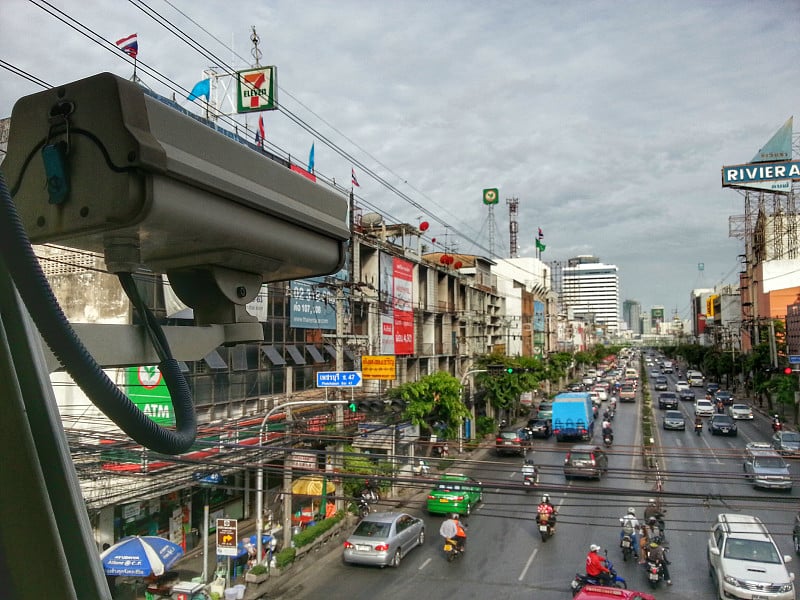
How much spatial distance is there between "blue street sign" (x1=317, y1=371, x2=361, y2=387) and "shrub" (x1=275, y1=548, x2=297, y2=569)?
4346 mm

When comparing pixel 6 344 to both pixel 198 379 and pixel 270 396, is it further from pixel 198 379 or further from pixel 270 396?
pixel 270 396

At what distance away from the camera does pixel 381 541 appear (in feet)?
54.3

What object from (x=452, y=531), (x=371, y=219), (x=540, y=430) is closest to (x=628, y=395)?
(x=540, y=430)

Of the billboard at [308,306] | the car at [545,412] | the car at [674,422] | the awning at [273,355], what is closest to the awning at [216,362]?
the awning at [273,355]

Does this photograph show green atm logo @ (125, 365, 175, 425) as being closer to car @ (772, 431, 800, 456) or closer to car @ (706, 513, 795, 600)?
car @ (706, 513, 795, 600)

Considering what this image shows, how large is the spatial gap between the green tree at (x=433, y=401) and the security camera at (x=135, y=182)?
23.2 meters

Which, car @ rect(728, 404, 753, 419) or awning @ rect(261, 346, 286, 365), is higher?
awning @ rect(261, 346, 286, 365)

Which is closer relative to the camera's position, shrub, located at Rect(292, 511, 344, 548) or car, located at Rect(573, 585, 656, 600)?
car, located at Rect(573, 585, 656, 600)

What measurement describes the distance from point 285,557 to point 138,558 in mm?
4683

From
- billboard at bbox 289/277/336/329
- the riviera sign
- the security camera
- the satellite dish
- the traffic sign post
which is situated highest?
the riviera sign

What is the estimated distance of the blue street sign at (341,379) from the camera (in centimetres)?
1669

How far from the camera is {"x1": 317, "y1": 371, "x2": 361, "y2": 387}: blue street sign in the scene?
16688mm

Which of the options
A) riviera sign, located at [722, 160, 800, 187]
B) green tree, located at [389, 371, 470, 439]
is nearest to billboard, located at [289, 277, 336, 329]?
green tree, located at [389, 371, 470, 439]

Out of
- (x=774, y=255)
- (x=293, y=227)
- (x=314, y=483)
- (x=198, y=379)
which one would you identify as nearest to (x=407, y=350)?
(x=314, y=483)
